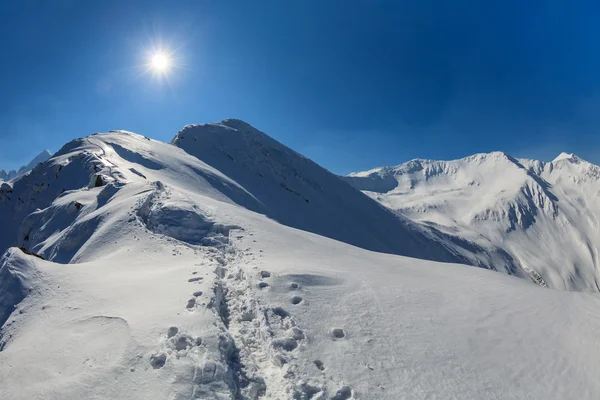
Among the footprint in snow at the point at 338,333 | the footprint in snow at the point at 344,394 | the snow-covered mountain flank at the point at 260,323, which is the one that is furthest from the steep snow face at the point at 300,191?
the footprint in snow at the point at 344,394

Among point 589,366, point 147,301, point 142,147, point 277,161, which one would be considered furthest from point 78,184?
point 277,161

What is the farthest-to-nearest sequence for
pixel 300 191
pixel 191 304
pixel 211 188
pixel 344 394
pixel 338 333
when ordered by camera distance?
pixel 300 191
pixel 211 188
pixel 191 304
pixel 338 333
pixel 344 394

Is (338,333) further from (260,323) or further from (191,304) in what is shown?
(191,304)

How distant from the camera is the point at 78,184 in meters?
37.2

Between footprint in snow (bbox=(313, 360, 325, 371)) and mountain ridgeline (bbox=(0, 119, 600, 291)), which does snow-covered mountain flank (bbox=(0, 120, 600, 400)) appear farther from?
mountain ridgeline (bbox=(0, 119, 600, 291))

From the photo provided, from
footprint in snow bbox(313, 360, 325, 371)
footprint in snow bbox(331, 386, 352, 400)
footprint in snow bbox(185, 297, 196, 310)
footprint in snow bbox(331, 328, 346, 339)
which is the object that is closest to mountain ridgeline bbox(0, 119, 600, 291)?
footprint in snow bbox(185, 297, 196, 310)

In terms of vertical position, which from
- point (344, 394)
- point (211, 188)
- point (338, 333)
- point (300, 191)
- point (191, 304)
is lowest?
point (344, 394)

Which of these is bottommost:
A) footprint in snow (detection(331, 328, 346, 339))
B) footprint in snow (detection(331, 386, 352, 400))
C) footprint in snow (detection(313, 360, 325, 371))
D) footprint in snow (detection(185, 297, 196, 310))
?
footprint in snow (detection(331, 386, 352, 400))

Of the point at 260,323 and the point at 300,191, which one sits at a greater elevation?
the point at 300,191

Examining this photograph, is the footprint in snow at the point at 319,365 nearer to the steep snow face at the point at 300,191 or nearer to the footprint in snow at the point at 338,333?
the footprint in snow at the point at 338,333

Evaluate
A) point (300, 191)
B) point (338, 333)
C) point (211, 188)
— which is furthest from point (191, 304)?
point (300, 191)

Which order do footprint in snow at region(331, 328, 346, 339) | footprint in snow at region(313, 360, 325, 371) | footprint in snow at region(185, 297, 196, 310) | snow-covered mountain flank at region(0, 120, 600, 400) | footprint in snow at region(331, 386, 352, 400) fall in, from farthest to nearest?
1. footprint in snow at region(185, 297, 196, 310)
2. footprint in snow at region(331, 328, 346, 339)
3. footprint in snow at region(313, 360, 325, 371)
4. snow-covered mountain flank at region(0, 120, 600, 400)
5. footprint in snow at region(331, 386, 352, 400)

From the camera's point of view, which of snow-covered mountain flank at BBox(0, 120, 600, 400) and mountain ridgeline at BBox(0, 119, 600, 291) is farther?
mountain ridgeline at BBox(0, 119, 600, 291)

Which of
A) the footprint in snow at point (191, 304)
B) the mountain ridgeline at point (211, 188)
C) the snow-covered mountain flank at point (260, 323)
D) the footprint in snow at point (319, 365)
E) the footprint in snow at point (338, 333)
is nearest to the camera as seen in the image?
the snow-covered mountain flank at point (260, 323)
